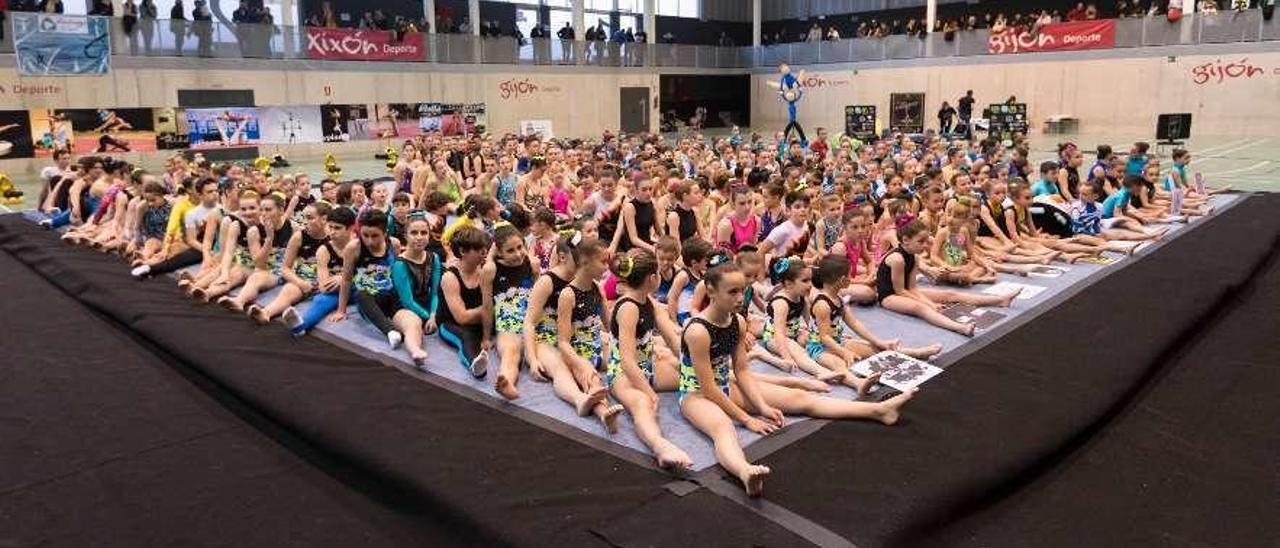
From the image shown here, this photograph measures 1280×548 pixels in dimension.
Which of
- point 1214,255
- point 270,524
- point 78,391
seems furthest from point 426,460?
point 1214,255

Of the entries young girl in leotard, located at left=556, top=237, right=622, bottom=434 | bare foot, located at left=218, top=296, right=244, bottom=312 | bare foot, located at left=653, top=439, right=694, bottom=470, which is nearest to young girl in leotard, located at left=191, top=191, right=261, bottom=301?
bare foot, located at left=218, top=296, right=244, bottom=312

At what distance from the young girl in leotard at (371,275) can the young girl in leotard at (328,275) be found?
15cm

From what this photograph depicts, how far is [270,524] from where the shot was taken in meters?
3.93

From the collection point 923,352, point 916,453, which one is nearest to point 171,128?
point 923,352

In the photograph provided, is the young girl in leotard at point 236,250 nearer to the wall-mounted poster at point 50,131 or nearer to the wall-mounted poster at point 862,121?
the wall-mounted poster at point 50,131

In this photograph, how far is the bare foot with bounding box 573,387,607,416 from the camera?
15.8 ft

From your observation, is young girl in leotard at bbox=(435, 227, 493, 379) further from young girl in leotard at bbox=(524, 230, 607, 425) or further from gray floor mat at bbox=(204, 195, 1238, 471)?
young girl in leotard at bbox=(524, 230, 607, 425)

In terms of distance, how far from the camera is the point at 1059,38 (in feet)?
93.5

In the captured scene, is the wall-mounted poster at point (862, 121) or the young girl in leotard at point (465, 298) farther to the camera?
the wall-mounted poster at point (862, 121)

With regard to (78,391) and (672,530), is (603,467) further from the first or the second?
(78,391)

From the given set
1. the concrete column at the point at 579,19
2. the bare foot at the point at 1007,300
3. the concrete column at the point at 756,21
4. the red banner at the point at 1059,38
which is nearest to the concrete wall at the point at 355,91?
the concrete column at the point at 579,19

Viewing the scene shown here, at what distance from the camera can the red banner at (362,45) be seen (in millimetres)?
25484

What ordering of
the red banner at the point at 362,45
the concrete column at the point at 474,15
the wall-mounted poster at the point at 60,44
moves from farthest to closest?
the concrete column at the point at 474,15 < the red banner at the point at 362,45 < the wall-mounted poster at the point at 60,44

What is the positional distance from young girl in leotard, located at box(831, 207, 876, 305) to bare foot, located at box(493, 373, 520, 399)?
3.13 m
